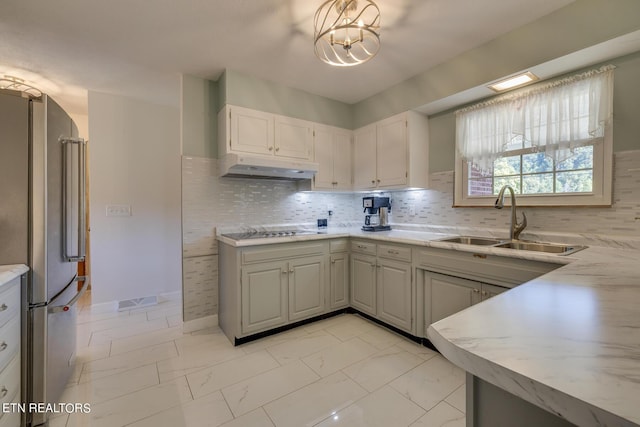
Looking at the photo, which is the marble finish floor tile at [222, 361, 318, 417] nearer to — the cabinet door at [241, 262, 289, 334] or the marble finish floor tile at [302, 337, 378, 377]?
the marble finish floor tile at [302, 337, 378, 377]

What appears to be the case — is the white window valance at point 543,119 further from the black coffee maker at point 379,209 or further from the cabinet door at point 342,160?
the cabinet door at point 342,160

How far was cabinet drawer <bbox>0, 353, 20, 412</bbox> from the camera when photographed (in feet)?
3.84

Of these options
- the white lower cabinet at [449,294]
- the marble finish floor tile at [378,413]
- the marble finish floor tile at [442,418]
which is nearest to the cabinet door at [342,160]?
the white lower cabinet at [449,294]

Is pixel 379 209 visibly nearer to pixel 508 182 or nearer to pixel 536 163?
pixel 508 182

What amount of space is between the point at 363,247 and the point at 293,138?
4.50ft

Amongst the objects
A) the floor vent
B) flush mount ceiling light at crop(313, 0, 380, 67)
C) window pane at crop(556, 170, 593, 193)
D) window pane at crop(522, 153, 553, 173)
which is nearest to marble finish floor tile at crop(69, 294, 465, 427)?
the floor vent

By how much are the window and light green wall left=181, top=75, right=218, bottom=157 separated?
2451mm

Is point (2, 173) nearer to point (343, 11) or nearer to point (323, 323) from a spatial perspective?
point (343, 11)

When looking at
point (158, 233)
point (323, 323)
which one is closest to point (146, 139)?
point (158, 233)

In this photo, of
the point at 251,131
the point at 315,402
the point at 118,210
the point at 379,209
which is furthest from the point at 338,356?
the point at 118,210

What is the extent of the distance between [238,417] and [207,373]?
0.53 meters

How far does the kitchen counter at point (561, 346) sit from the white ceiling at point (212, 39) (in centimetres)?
183

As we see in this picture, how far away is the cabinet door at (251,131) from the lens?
8.37 feet

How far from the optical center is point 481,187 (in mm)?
2566
